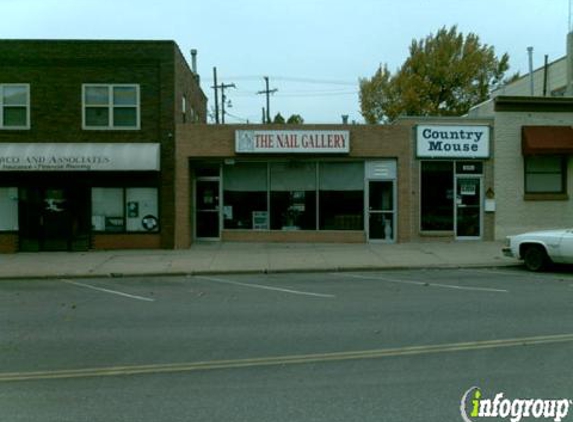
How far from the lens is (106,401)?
5.76 meters

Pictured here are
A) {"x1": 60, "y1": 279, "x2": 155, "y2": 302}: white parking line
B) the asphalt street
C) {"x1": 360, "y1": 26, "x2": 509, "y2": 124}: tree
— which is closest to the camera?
the asphalt street

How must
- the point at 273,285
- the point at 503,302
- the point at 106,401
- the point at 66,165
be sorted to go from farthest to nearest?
1. the point at 66,165
2. the point at 273,285
3. the point at 503,302
4. the point at 106,401

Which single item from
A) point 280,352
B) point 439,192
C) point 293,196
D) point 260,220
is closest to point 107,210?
point 260,220

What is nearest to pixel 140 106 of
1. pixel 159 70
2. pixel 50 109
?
pixel 159 70

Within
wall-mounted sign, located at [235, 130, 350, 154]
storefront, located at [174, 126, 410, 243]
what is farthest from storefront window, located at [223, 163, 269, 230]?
wall-mounted sign, located at [235, 130, 350, 154]

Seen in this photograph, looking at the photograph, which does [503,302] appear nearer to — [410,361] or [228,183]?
[410,361]

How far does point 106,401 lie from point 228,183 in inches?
681

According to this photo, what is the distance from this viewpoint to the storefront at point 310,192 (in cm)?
2230

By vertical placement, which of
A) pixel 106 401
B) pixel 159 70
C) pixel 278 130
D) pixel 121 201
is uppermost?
pixel 159 70

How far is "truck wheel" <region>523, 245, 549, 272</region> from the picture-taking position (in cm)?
1595

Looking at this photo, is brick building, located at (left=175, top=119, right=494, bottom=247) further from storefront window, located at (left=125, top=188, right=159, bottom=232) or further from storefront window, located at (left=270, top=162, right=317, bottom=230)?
storefront window, located at (left=125, top=188, right=159, bottom=232)

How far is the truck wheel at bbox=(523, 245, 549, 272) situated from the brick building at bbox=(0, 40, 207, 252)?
1079 cm

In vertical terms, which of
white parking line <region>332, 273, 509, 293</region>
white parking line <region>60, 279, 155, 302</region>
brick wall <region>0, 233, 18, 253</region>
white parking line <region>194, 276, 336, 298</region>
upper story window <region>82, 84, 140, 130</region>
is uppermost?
upper story window <region>82, 84, 140, 130</region>

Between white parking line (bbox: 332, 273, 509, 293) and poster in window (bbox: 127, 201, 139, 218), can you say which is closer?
white parking line (bbox: 332, 273, 509, 293)
